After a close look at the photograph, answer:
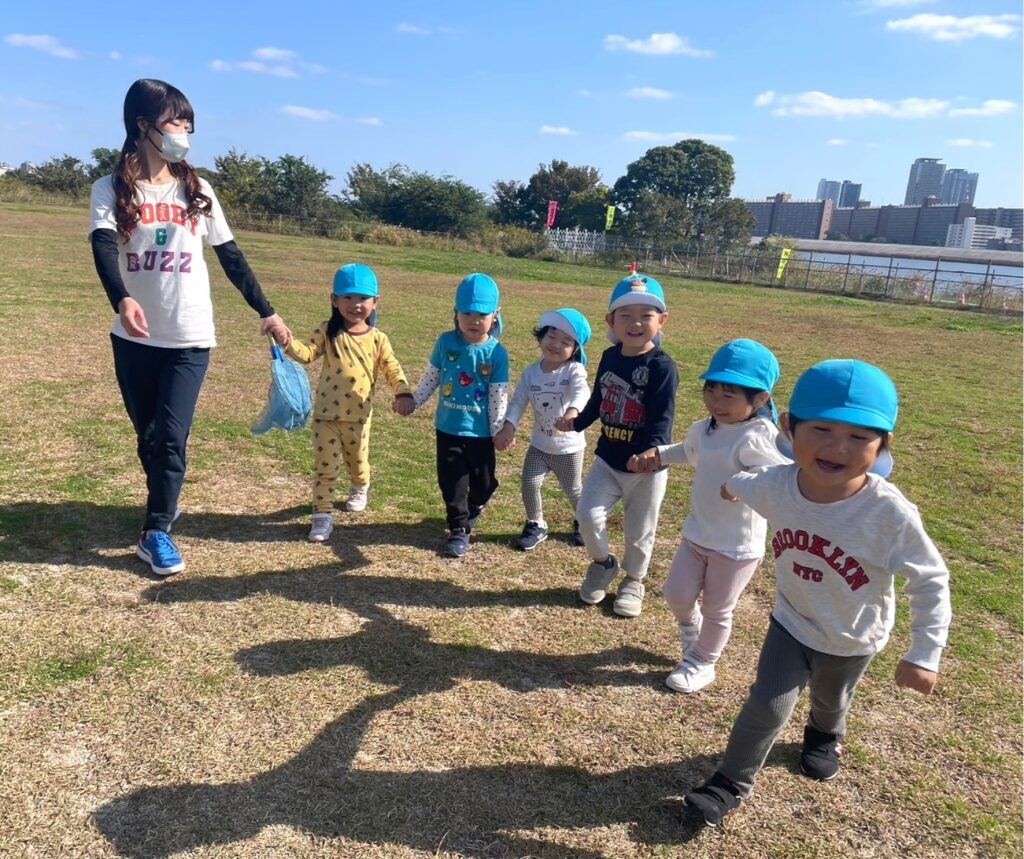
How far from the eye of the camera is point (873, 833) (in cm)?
231

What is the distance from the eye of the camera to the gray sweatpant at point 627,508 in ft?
11.3

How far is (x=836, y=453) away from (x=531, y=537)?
→ 2.35 m

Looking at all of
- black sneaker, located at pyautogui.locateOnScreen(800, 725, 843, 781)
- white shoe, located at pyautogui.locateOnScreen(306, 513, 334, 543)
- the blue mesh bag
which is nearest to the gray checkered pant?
white shoe, located at pyautogui.locateOnScreen(306, 513, 334, 543)

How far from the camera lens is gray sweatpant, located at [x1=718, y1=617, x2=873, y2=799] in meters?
2.24

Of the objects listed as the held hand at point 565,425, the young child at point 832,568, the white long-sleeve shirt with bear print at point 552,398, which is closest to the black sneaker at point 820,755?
the young child at point 832,568

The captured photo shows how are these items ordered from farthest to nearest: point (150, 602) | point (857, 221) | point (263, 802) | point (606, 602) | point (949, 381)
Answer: point (857, 221) → point (949, 381) → point (606, 602) → point (150, 602) → point (263, 802)

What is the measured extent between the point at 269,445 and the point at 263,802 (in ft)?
11.7

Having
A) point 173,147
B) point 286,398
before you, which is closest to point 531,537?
point 286,398

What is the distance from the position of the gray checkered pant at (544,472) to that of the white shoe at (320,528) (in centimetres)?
108

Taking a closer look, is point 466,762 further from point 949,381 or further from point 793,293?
point 793,293

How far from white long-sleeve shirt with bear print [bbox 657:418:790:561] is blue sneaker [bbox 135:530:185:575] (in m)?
2.36


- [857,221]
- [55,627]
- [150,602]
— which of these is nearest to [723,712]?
[150,602]

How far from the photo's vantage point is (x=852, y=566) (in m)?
2.18

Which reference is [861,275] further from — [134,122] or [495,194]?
[495,194]
